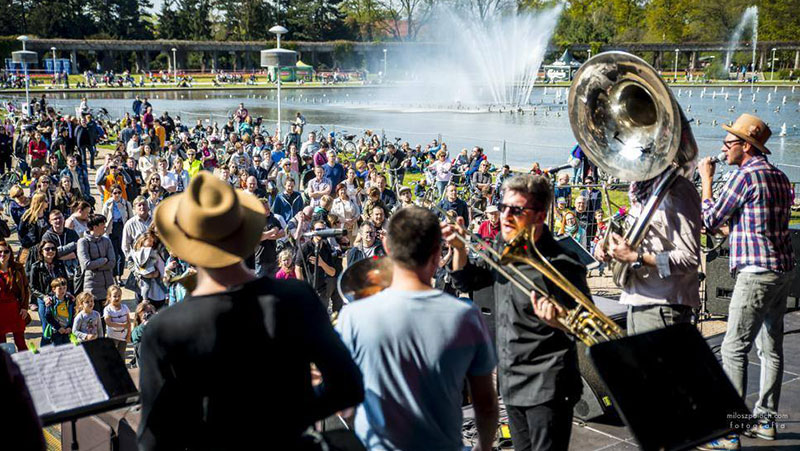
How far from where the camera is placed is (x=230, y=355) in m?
2.49

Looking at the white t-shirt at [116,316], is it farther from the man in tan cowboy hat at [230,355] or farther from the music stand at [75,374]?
the man in tan cowboy hat at [230,355]

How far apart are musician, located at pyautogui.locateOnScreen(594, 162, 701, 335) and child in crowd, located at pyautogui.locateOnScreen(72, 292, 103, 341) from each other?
19.2ft

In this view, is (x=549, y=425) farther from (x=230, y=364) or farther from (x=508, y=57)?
(x=508, y=57)

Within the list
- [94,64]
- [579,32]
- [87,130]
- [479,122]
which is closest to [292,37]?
[94,64]

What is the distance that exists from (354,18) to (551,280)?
114 m

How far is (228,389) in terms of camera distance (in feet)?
8.22

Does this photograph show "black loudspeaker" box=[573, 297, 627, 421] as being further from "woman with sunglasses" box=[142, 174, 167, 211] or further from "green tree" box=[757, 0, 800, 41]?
"green tree" box=[757, 0, 800, 41]

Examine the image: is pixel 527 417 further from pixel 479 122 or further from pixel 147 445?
pixel 479 122

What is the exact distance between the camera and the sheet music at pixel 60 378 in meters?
3.24

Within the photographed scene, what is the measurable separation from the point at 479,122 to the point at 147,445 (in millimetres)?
44109

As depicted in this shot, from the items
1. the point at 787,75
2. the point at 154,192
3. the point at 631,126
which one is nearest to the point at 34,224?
the point at 154,192

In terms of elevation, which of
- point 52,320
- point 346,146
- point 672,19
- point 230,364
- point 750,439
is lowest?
point 52,320

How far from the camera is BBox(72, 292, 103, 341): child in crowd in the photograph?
27.6ft

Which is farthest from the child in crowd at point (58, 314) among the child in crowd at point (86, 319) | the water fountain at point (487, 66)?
the water fountain at point (487, 66)
